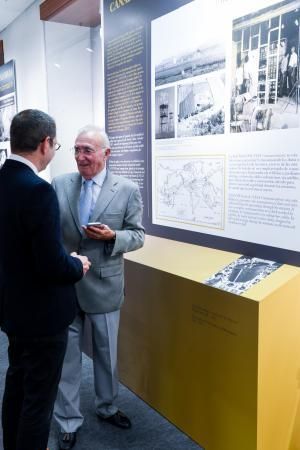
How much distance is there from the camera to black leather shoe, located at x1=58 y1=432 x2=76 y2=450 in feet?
7.00

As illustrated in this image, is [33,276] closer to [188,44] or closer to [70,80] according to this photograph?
[188,44]

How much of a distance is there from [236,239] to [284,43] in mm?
954

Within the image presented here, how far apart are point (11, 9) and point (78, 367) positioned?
→ 3.88 metres

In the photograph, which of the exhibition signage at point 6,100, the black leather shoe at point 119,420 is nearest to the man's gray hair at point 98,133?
the black leather shoe at point 119,420

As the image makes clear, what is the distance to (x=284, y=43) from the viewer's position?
1.83 m

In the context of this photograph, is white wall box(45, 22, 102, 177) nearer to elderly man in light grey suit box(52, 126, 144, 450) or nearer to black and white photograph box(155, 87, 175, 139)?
black and white photograph box(155, 87, 175, 139)

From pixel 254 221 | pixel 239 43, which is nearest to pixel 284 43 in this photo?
pixel 239 43

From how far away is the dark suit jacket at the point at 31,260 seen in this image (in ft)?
4.69

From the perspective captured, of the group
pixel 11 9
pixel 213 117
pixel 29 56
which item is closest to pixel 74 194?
pixel 213 117

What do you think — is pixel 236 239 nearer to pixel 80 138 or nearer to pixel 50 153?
pixel 80 138

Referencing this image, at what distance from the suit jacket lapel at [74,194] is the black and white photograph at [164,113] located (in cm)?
68

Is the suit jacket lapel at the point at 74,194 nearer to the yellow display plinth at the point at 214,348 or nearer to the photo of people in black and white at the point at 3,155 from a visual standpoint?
the yellow display plinth at the point at 214,348

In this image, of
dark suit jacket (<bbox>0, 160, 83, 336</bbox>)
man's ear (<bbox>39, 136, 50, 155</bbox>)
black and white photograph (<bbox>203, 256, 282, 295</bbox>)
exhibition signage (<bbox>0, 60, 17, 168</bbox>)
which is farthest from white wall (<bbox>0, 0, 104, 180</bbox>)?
dark suit jacket (<bbox>0, 160, 83, 336</bbox>)

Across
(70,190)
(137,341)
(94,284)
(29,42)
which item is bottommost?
(137,341)
